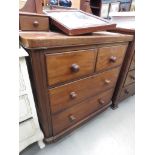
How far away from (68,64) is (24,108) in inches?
13.2

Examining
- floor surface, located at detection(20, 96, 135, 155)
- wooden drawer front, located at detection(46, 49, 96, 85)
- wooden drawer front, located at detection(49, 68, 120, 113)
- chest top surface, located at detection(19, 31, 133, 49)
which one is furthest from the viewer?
floor surface, located at detection(20, 96, 135, 155)

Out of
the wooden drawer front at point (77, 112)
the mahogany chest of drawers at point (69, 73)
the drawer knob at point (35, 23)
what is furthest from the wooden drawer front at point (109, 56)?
the drawer knob at point (35, 23)

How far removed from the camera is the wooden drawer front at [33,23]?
0.67 meters

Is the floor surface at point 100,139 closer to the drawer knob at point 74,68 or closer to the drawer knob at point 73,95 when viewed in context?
the drawer knob at point 73,95

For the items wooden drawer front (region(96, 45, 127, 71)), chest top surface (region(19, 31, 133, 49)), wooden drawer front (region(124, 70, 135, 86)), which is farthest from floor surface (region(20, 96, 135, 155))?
chest top surface (region(19, 31, 133, 49))

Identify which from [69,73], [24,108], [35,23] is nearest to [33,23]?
[35,23]

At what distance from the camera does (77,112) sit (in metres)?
0.95

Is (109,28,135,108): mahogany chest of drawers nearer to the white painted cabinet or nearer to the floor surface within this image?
the floor surface

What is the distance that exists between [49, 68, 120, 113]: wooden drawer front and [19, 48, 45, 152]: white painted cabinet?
0.38 feet

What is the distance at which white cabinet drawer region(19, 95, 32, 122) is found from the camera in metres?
0.67

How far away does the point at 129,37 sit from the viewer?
0.96m

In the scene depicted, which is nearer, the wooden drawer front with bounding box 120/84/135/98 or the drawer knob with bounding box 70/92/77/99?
the drawer knob with bounding box 70/92/77/99
